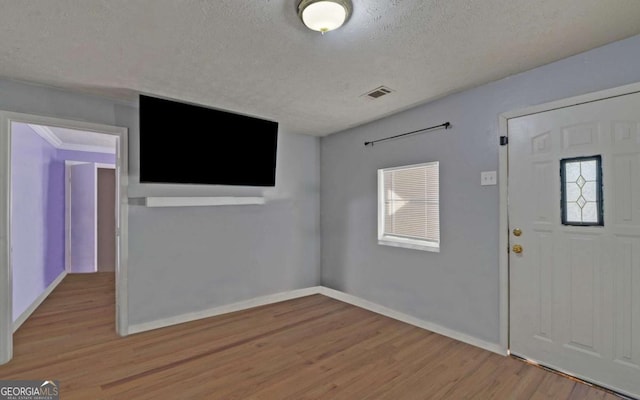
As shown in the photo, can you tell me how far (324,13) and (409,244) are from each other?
255 centimetres

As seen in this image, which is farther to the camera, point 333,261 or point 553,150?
point 333,261

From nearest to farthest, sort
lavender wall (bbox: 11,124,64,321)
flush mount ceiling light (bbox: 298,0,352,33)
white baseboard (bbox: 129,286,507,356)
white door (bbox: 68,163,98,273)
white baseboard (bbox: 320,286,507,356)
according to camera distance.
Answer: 1. flush mount ceiling light (bbox: 298,0,352,33)
2. white baseboard (bbox: 320,286,507,356)
3. white baseboard (bbox: 129,286,507,356)
4. lavender wall (bbox: 11,124,64,321)
5. white door (bbox: 68,163,98,273)

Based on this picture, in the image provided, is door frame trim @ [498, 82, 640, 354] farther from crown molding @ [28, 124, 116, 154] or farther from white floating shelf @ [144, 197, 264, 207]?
crown molding @ [28, 124, 116, 154]

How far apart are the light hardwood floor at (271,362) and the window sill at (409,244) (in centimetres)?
83

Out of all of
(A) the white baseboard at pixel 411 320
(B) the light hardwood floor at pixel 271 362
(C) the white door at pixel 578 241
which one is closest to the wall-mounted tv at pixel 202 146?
(B) the light hardwood floor at pixel 271 362

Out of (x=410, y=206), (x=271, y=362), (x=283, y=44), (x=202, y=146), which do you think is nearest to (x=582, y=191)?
(x=410, y=206)

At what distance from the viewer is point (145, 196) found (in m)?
3.23

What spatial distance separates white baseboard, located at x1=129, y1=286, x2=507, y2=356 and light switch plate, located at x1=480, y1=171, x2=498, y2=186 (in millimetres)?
1401

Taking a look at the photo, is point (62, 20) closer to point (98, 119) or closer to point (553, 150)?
point (98, 119)

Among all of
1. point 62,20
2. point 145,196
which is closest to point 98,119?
point 145,196

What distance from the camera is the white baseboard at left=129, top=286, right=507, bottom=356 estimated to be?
2834 mm

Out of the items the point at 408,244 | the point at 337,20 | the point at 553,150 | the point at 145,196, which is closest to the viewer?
the point at 337,20

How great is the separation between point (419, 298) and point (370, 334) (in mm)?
669

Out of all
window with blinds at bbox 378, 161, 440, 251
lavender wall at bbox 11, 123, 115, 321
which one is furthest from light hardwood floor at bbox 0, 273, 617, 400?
window with blinds at bbox 378, 161, 440, 251
